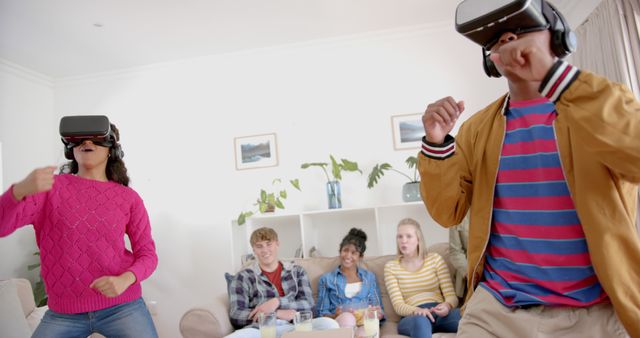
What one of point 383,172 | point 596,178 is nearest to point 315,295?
point 383,172

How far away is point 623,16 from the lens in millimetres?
2822

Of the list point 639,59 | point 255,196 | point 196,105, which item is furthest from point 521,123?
point 196,105

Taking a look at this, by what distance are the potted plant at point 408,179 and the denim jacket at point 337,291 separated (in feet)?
3.37

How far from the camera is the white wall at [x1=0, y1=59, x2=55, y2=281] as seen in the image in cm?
438

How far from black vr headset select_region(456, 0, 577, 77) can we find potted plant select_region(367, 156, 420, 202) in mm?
2949

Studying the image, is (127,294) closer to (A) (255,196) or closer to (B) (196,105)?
(A) (255,196)

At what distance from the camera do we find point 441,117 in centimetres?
108

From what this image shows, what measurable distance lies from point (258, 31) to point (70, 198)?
289cm

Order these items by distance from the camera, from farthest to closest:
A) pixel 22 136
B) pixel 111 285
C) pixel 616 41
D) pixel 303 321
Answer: pixel 22 136, pixel 616 41, pixel 303 321, pixel 111 285

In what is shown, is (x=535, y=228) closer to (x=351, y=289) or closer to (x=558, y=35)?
(x=558, y=35)

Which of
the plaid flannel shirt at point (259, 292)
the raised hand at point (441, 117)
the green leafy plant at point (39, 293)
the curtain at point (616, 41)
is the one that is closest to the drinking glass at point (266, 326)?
the plaid flannel shirt at point (259, 292)

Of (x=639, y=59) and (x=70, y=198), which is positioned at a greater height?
(x=639, y=59)

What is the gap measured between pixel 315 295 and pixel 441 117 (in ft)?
8.07

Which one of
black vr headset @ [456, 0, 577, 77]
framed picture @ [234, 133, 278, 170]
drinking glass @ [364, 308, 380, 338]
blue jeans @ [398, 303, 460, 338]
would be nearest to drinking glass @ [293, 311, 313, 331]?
drinking glass @ [364, 308, 380, 338]
